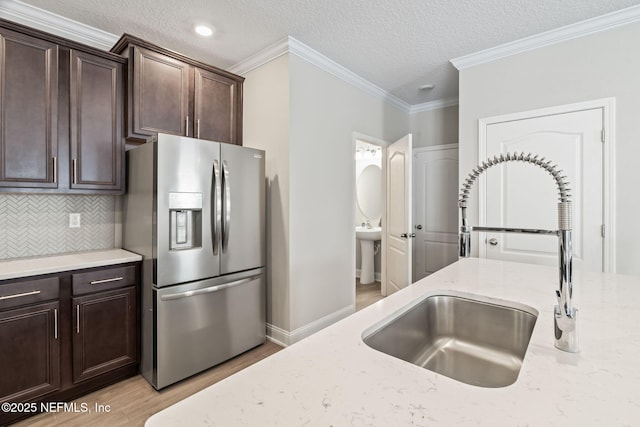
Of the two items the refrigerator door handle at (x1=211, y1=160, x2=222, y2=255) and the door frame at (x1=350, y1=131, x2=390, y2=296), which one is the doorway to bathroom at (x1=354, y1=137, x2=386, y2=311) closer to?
the door frame at (x1=350, y1=131, x2=390, y2=296)

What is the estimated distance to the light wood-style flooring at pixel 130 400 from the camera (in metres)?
1.80

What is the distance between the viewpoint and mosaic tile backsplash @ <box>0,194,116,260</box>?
7.16 feet

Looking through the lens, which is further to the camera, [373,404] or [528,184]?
[528,184]

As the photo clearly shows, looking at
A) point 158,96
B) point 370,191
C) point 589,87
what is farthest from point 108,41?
point 589,87

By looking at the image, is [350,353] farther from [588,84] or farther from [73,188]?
[588,84]

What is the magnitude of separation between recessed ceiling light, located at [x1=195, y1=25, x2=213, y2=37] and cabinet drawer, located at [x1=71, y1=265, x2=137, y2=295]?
6.29ft

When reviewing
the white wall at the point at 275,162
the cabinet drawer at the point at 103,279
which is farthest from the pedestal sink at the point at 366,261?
the cabinet drawer at the point at 103,279

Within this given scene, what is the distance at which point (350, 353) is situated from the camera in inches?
30.5

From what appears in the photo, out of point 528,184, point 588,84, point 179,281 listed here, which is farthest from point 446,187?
point 179,281

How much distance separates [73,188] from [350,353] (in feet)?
7.85

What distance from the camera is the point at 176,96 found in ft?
8.54

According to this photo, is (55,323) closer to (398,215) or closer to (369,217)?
(398,215)

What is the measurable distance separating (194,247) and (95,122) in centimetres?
118

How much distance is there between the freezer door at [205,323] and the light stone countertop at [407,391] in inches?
64.5
